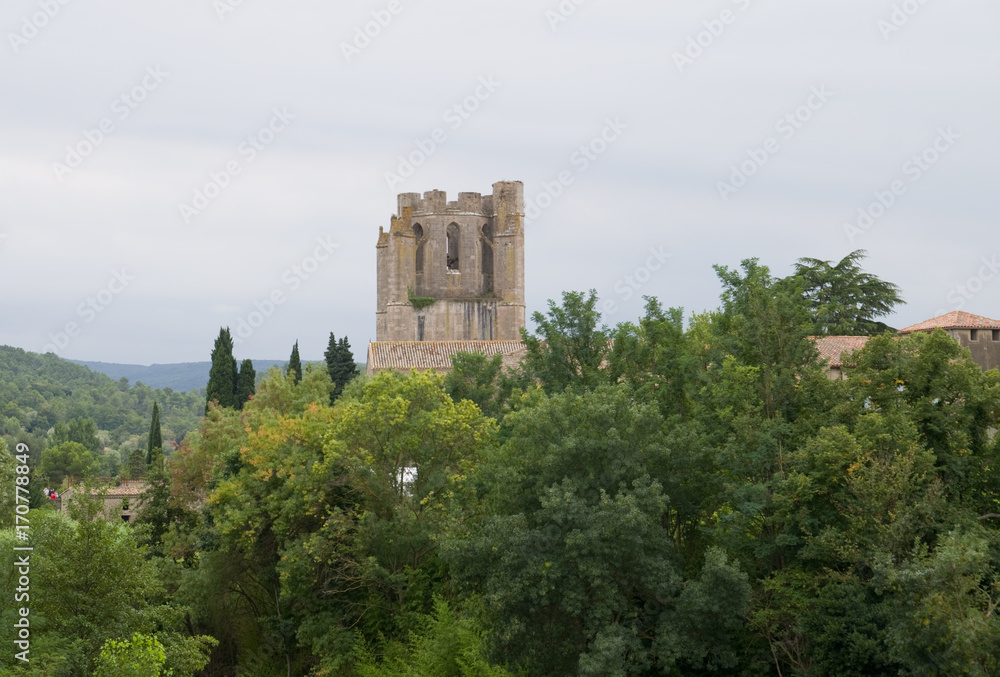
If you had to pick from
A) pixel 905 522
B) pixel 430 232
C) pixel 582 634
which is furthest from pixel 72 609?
pixel 430 232

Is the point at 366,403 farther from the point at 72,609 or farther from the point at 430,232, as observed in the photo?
the point at 430,232

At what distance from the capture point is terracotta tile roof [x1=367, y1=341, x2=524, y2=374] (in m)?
61.6

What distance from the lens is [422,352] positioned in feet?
209

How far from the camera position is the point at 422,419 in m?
32.6

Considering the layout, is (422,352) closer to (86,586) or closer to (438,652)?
(438,652)

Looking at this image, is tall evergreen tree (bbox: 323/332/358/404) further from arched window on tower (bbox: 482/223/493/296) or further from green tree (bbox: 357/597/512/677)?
green tree (bbox: 357/597/512/677)

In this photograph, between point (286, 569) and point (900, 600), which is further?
point (286, 569)

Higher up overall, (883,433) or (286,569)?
(883,433)

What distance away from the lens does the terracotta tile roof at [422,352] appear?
202 feet

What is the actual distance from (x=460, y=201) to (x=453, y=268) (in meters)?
4.69

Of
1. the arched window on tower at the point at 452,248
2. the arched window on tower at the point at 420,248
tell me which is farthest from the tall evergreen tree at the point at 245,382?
the arched window on tower at the point at 452,248

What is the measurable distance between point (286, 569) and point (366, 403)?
4.90 metres

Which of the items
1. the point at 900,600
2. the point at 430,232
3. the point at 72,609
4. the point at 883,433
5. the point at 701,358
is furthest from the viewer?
the point at 430,232

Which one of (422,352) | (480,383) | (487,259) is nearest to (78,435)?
(487,259)
